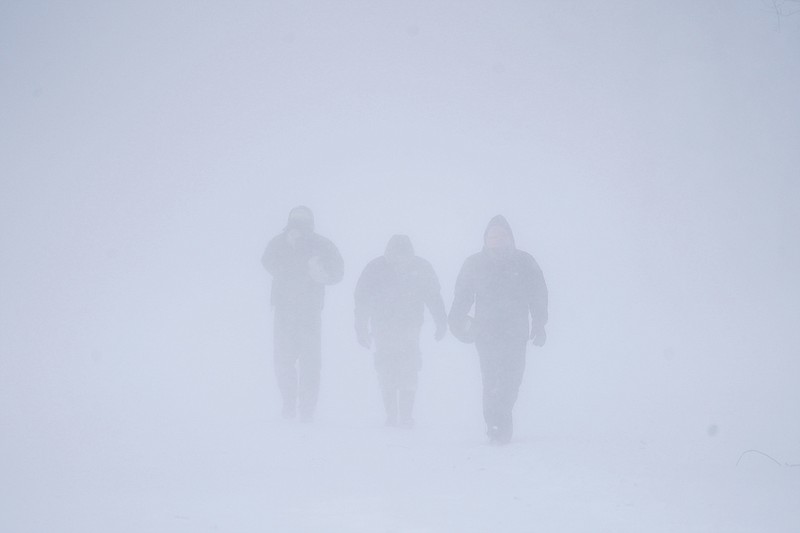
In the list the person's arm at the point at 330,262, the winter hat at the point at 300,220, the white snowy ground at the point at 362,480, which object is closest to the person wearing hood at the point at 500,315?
the white snowy ground at the point at 362,480

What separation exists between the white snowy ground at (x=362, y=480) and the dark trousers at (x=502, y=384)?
0.24m

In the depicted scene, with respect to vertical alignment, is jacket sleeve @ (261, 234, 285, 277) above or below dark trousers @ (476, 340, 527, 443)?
above

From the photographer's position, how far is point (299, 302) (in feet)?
25.9

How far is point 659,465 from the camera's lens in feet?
18.6

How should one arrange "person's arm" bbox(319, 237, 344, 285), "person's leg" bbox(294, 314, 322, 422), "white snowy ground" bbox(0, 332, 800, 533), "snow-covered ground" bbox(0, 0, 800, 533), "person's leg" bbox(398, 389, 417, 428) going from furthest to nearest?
"person's arm" bbox(319, 237, 344, 285), "person's leg" bbox(398, 389, 417, 428), "person's leg" bbox(294, 314, 322, 422), "snow-covered ground" bbox(0, 0, 800, 533), "white snowy ground" bbox(0, 332, 800, 533)

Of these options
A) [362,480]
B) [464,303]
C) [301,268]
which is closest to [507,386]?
[464,303]

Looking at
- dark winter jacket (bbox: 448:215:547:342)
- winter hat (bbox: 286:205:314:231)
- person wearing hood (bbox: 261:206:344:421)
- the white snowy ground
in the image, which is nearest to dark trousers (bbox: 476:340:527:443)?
dark winter jacket (bbox: 448:215:547:342)

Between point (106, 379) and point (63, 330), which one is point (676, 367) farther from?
point (63, 330)

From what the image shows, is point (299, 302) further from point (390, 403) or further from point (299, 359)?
point (390, 403)

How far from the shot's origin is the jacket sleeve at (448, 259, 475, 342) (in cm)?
695

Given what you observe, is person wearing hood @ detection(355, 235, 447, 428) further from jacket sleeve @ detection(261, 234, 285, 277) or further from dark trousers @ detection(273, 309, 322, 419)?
jacket sleeve @ detection(261, 234, 285, 277)

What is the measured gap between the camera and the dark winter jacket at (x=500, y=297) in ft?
21.7

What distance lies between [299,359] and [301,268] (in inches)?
42.2

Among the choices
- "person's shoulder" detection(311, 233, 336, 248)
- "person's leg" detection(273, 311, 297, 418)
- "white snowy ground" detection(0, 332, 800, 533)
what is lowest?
"white snowy ground" detection(0, 332, 800, 533)
